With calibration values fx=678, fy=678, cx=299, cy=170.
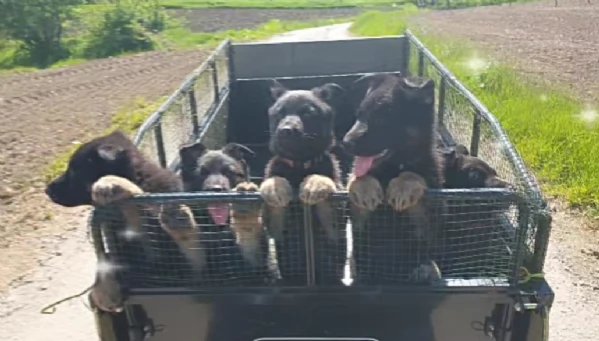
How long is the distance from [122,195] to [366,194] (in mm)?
1051

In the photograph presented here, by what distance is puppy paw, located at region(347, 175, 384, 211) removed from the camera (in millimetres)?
2885

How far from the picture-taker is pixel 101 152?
3598 millimetres

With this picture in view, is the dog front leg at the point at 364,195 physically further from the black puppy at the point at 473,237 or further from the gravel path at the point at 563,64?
the gravel path at the point at 563,64

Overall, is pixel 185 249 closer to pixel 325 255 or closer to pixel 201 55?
pixel 325 255

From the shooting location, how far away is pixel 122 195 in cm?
293

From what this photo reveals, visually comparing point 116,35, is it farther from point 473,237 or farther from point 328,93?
point 473,237

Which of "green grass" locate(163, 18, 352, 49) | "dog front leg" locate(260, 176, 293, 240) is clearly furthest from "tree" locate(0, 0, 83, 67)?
"dog front leg" locate(260, 176, 293, 240)

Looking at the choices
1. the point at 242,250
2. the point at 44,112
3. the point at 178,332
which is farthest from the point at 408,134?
the point at 44,112

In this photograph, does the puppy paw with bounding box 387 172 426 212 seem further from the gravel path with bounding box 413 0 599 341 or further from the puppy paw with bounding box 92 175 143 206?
the gravel path with bounding box 413 0 599 341

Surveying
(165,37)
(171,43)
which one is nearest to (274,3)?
(165,37)

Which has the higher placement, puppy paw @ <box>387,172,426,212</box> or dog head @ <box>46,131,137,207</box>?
puppy paw @ <box>387,172,426,212</box>

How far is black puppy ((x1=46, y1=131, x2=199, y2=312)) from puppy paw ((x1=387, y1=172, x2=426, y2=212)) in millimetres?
902

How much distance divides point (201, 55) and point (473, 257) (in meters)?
19.2

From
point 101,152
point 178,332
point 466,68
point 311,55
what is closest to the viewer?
point 178,332
